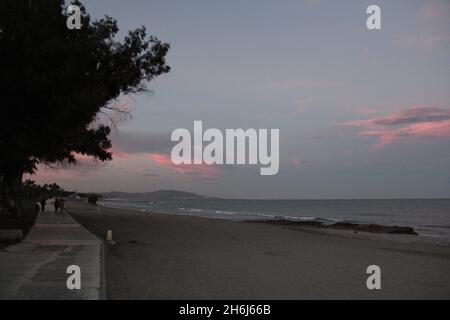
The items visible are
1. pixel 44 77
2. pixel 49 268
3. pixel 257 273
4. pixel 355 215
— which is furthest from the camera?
pixel 355 215

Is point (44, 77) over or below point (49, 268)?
over

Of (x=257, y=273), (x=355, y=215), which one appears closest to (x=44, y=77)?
(x=257, y=273)

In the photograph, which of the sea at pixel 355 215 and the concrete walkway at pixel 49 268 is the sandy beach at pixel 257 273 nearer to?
the concrete walkway at pixel 49 268

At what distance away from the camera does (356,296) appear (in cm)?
1043

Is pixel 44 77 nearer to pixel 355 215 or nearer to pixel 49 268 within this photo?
pixel 49 268

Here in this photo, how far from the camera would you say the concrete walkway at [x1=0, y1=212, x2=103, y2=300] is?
8883 mm

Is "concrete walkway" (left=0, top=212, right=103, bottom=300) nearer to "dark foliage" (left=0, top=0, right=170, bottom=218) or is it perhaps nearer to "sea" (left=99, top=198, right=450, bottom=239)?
"dark foliage" (left=0, top=0, right=170, bottom=218)

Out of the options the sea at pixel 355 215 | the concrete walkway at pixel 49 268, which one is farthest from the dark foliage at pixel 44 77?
the sea at pixel 355 215

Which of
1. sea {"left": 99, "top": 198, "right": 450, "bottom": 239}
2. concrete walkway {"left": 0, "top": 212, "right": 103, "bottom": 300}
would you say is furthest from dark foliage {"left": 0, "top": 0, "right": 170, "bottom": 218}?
sea {"left": 99, "top": 198, "right": 450, "bottom": 239}

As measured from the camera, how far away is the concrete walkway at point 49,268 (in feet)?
29.1

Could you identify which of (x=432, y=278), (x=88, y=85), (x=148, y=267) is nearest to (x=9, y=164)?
(x=88, y=85)

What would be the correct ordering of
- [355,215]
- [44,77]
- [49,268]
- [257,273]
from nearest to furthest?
[49,268] < [257,273] < [44,77] < [355,215]

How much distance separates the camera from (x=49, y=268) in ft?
38.2
